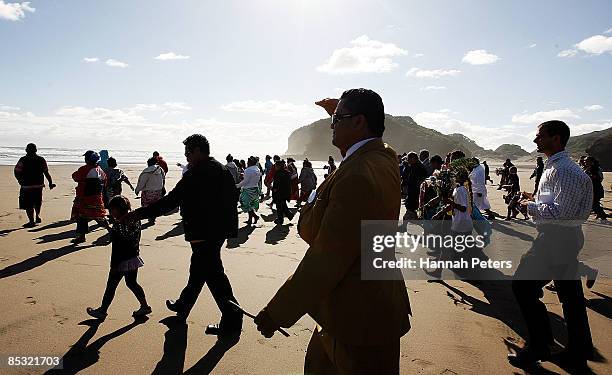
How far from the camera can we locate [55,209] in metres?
12.0

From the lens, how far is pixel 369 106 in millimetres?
1976

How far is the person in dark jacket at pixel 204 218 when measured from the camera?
13.4ft

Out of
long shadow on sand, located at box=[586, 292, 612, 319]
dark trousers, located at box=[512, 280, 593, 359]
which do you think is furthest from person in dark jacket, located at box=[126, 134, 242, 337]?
long shadow on sand, located at box=[586, 292, 612, 319]

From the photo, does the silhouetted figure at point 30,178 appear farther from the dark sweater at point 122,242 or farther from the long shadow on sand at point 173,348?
the long shadow on sand at point 173,348

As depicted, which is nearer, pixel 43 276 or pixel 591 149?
pixel 43 276

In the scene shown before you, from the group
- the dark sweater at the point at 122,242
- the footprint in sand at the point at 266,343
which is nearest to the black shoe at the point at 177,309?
the dark sweater at the point at 122,242

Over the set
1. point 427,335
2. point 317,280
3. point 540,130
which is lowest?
point 427,335

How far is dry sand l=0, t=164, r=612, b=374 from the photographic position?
11.8 feet

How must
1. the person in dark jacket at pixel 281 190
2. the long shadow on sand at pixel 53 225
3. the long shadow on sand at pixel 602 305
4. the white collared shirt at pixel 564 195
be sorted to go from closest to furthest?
the white collared shirt at pixel 564 195
the long shadow on sand at pixel 602 305
the long shadow on sand at pixel 53 225
the person in dark jacket at pixel 281 190

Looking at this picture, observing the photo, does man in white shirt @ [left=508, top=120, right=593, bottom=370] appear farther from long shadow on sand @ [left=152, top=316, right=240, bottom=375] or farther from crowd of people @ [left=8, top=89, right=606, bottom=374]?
long shadow on sand @ [left=152, top=316, right=240, bottom=375]

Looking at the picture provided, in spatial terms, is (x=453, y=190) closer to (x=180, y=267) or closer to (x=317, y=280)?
(x=180, y=267)

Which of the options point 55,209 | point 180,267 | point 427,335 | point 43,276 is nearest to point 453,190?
point 427,335

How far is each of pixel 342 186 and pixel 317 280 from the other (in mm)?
450

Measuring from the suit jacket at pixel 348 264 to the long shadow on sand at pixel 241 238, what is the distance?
253 inches
